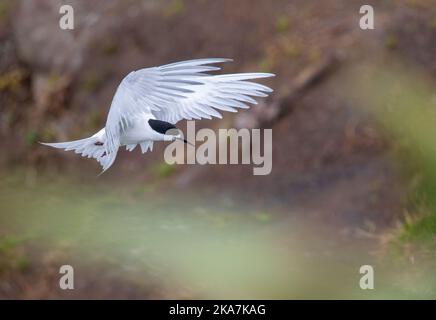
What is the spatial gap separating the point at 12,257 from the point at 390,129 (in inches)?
140

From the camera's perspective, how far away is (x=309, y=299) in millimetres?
6504

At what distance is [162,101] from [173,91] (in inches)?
5.0

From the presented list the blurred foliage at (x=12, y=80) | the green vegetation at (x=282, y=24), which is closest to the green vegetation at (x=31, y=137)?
the blurred foliage at (x=12, y=80)

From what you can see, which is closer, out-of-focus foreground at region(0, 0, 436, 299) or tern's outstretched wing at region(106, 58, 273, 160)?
tern's outstretched wing at region(106, 58, 273, 160)

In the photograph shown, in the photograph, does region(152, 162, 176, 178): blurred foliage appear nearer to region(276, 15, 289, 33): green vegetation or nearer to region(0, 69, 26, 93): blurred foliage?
region(276, 15, 289, 33): green vegetation

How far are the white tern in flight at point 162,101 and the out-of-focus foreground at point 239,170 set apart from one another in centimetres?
190

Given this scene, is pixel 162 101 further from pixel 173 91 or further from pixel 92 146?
pixel 92 146

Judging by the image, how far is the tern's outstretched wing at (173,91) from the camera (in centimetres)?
385

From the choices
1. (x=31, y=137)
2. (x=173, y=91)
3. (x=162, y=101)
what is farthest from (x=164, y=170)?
(x=173, y=91)

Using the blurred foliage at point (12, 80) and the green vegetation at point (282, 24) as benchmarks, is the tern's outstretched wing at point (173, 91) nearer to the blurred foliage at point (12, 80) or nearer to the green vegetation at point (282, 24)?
the green vegetation at point (282, 24)

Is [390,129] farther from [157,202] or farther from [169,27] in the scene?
[169,27]

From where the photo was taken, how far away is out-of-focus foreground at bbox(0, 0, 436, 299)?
23.5 ft

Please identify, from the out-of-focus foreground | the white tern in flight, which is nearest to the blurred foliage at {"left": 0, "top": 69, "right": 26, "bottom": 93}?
the out-of-focus foreground

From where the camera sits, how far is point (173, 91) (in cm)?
385
